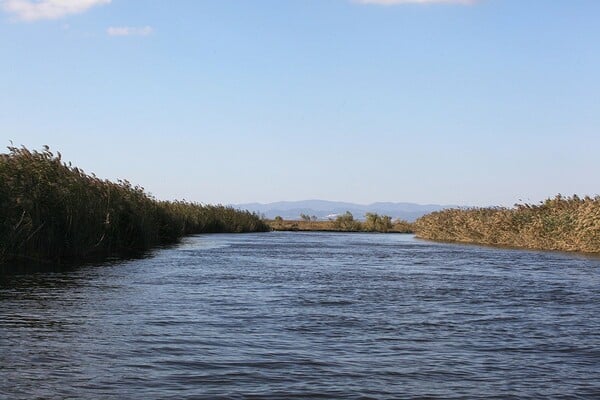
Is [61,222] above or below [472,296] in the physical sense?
above

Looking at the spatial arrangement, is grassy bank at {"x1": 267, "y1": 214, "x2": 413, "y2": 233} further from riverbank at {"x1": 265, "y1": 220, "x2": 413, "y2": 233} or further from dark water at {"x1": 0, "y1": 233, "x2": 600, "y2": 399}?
dark water at {"x1": 0, "y1": 233, "x2": 600, "y2": 399}

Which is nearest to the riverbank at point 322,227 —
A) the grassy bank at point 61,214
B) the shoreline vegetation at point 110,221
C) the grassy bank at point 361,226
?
the grassy bank at point 361,226

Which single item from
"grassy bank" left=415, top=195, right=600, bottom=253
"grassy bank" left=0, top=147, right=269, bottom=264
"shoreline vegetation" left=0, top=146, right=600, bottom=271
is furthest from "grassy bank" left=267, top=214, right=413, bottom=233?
"grassy bank" left=0, top=147, right=269, bottom=264

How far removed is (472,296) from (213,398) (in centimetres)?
1091

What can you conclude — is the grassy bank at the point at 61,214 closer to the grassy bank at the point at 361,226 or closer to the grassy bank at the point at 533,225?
the grassy bank at the point at 533,225

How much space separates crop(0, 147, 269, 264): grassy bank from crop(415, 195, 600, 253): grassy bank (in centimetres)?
2170

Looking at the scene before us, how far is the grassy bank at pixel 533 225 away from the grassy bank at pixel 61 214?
21.7 meters

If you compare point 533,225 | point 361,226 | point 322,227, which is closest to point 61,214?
point 533,225

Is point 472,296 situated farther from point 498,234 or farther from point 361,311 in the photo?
point 498,234

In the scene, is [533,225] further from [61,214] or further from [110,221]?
[61,214]

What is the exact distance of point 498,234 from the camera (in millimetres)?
49031

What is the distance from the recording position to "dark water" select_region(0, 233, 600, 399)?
8625 mm

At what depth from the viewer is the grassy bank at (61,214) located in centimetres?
2272

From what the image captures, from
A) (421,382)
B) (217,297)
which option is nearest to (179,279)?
(217,297)
